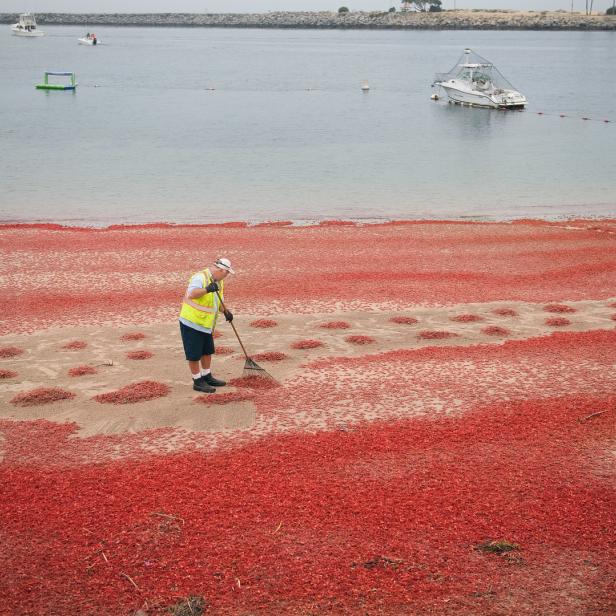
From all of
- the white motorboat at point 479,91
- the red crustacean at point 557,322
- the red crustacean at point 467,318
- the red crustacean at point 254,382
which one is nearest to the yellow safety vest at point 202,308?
the red crustacean at point 254,382

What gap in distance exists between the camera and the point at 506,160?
41.3m

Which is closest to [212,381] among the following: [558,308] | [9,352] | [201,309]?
[201,309]

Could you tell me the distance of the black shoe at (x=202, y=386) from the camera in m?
11.3

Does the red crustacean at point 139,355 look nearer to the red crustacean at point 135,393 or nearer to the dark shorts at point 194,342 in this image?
the red crustacean at point 135,393

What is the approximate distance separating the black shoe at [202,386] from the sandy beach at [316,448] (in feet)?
0.45

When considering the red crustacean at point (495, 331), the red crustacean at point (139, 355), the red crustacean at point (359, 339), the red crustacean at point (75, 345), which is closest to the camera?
the red crustacean at point (139, 355)

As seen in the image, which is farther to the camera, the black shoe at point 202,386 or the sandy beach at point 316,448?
the black shoe at point 202,386

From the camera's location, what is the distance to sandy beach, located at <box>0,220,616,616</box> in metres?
7.11

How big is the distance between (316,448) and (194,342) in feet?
7.95

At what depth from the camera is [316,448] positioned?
9602 millimetres

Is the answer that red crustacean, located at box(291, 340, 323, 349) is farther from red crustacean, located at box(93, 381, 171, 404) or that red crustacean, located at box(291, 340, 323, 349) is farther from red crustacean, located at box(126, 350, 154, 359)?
red crustacean, located at box(93, 381, 171, 404)

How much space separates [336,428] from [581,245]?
1436cm

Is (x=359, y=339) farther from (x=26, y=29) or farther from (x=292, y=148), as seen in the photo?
(x=26, y=29)

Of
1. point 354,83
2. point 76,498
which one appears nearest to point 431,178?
point 76,498
